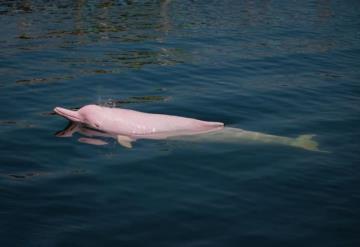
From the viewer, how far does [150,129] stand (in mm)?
10227

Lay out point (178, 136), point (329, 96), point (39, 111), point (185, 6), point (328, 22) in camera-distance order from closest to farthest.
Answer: point (178, 136)
point (39, 111)
point (329, 96)
point (328, 22)
point (185, 6)

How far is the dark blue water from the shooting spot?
271 inches

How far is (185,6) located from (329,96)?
50.1 feet

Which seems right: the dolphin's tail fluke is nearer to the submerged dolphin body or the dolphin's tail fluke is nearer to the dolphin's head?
the submerged dolphin body

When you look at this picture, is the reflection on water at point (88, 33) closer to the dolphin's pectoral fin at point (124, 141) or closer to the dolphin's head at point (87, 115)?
the dolphin's head at point (87, 115)

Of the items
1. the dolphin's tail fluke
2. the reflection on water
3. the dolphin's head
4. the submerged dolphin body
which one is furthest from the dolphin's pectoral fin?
the reflection on water

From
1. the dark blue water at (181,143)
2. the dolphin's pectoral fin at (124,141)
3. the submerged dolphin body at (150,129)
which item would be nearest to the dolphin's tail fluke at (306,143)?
the submerged dolphin body at (150,129)

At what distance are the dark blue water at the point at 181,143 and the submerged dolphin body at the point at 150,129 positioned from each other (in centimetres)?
23

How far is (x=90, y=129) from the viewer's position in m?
10.4

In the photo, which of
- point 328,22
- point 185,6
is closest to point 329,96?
point 328,22

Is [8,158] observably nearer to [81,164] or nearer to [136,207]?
[81,164]

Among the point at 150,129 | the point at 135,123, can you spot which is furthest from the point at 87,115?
the point at 150,129

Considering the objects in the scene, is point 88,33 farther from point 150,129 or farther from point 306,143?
point 306,143

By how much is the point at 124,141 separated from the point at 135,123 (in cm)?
56
